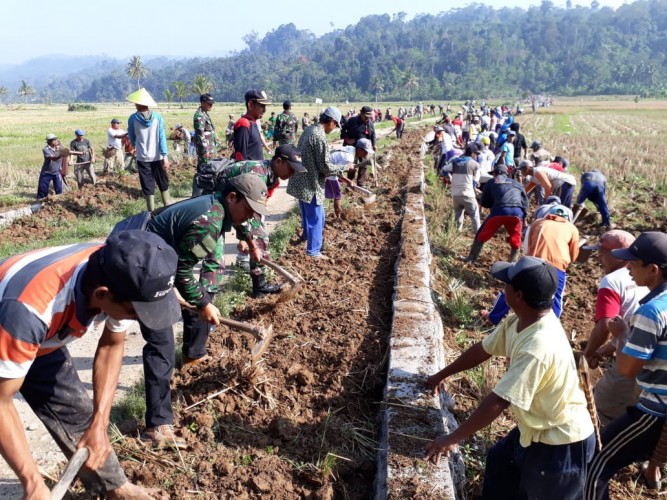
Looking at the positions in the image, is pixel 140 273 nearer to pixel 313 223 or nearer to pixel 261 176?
pixel 261 176

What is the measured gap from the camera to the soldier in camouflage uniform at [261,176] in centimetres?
410

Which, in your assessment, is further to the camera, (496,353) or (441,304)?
(441,304)

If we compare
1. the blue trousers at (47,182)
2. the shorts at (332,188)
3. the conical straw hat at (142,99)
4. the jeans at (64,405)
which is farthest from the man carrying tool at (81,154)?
the jeans at (64,405)

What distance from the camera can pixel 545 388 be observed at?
2289 mm

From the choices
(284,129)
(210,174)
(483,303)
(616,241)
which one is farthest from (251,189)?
(284,129)

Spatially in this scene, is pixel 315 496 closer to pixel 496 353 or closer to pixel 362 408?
pixel 362 408

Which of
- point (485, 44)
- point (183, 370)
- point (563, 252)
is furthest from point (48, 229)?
point (485, 44)

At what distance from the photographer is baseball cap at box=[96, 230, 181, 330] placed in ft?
6.16

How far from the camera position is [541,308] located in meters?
2.30

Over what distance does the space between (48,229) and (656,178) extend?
46.9ft

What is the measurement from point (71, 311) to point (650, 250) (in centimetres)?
289

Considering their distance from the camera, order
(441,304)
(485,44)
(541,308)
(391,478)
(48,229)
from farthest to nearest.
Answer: (485,44) < (48,229) < (441,304) < (391,478) < (541,308)

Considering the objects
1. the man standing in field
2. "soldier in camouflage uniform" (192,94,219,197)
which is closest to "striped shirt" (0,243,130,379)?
"soldier in camouflage uniform" (192,94,219,197)

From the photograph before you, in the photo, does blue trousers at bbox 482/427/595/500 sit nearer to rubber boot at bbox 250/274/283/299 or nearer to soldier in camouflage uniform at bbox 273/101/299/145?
rubber boot at bbox 250/274/283/299
